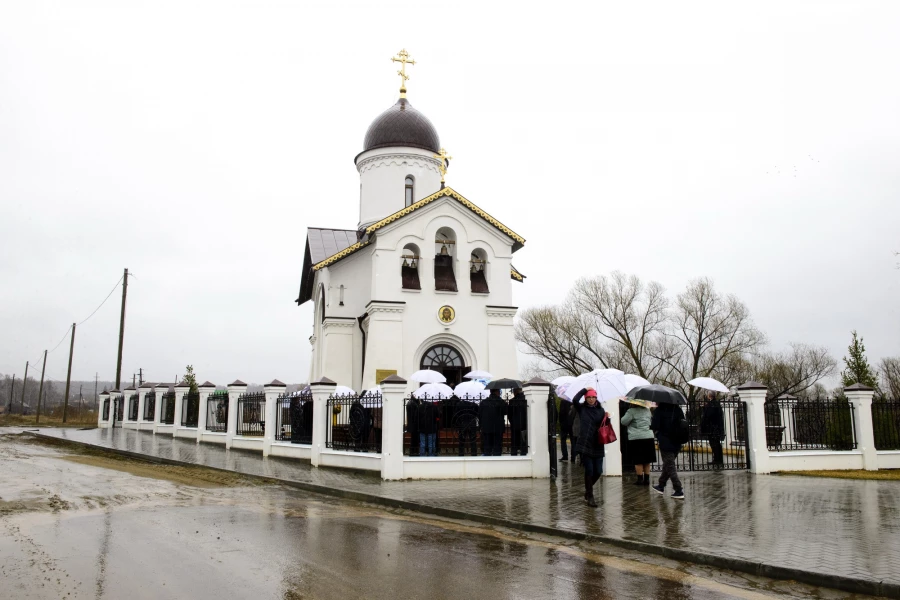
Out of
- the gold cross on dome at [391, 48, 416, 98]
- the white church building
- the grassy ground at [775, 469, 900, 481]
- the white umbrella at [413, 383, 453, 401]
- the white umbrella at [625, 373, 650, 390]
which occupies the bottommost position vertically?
the grassy ground at [775, 469, 900, 481]

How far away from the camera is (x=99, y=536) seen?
7566 millimetres

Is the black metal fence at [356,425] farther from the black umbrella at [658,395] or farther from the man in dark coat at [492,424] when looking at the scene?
the black umbrella at [658,395]

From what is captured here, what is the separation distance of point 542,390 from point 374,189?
17.6 metres

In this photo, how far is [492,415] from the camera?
14.3m

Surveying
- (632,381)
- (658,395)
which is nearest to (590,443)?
(658,395)

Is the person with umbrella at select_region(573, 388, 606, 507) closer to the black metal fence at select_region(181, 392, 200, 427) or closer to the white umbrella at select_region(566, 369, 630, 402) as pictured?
the white umbrella at select_region(566, 369, 630, 402)

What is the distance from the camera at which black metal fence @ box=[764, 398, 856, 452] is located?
15336 mm

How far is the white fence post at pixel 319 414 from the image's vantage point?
1590 cm

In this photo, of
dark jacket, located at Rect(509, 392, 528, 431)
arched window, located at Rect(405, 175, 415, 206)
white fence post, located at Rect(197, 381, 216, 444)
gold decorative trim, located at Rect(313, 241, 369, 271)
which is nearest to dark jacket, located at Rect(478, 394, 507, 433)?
dark jacket, located at Rect(509, 392, 528, 431)

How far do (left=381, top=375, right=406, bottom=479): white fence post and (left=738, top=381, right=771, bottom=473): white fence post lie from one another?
734 cm

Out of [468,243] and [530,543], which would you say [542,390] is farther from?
[468,243]

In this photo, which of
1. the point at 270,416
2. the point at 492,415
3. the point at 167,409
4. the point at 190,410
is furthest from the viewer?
the point at 167,409

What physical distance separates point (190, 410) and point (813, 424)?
19.3 meters

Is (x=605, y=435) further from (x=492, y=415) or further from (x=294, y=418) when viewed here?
(x=294, y=418)
